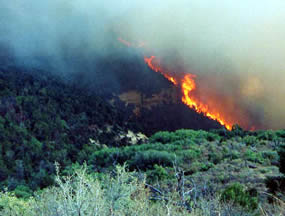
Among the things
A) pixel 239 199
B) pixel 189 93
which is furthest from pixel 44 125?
pixel 239 199

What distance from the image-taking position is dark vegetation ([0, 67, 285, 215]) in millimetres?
13750

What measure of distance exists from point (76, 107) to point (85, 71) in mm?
15452

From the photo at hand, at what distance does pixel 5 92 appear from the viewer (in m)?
48.1

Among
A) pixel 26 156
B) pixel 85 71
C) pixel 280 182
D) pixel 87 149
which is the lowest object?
pixel 280 182

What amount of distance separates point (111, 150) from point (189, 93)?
4218cm

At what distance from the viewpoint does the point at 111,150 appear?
30953mm

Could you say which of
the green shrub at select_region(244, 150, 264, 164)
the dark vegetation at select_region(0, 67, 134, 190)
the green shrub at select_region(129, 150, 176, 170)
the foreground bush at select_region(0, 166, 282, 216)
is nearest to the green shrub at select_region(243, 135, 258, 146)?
the green shrub at select_region(244, 150, 264, 164)

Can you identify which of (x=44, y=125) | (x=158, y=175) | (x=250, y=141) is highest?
(x=44, y=125)

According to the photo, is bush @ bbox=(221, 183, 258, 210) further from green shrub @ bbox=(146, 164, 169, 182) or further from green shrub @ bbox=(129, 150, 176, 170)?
green shrub @ bbox=(129, 150, 176, 170)

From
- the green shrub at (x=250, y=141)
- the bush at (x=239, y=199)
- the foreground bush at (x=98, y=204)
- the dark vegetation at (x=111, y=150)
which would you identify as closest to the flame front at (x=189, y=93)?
the dark vegetation at (x=111, y=150)

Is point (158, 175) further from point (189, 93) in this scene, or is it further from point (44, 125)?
point (189, 93)

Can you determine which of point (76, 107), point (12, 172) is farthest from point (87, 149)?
point (76, 107)

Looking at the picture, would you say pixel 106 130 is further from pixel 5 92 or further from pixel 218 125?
pixel 218 125

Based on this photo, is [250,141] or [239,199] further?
[250,141]
